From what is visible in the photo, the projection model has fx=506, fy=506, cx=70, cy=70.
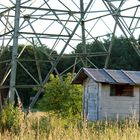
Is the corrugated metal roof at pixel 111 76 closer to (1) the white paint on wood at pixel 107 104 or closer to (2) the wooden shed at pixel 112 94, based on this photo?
(2) the wooden shed at pixel 112 94

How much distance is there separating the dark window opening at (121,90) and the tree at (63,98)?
1671mm

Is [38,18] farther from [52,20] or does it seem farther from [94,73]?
[94,73]

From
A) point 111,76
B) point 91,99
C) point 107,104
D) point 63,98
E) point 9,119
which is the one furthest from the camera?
point 63,98

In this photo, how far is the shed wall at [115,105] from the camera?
1828 cm

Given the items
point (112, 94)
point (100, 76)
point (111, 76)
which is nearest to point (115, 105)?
point (112, 94)

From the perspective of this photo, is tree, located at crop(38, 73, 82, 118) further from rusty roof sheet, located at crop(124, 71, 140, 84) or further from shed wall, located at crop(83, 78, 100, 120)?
rusty roof sheet, located at crop(124, 71, 140, 84)

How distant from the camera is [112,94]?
18.6 meters

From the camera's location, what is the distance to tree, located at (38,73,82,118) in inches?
762

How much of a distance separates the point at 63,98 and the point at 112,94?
221 centimetres

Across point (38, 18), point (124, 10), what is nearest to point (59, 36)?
point (38, 18)

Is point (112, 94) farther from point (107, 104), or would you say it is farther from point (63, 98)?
point (63, 98)

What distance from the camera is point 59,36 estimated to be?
17.9 metres

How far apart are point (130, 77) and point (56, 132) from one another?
1016 cm

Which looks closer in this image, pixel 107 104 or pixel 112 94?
pixel 107 104
